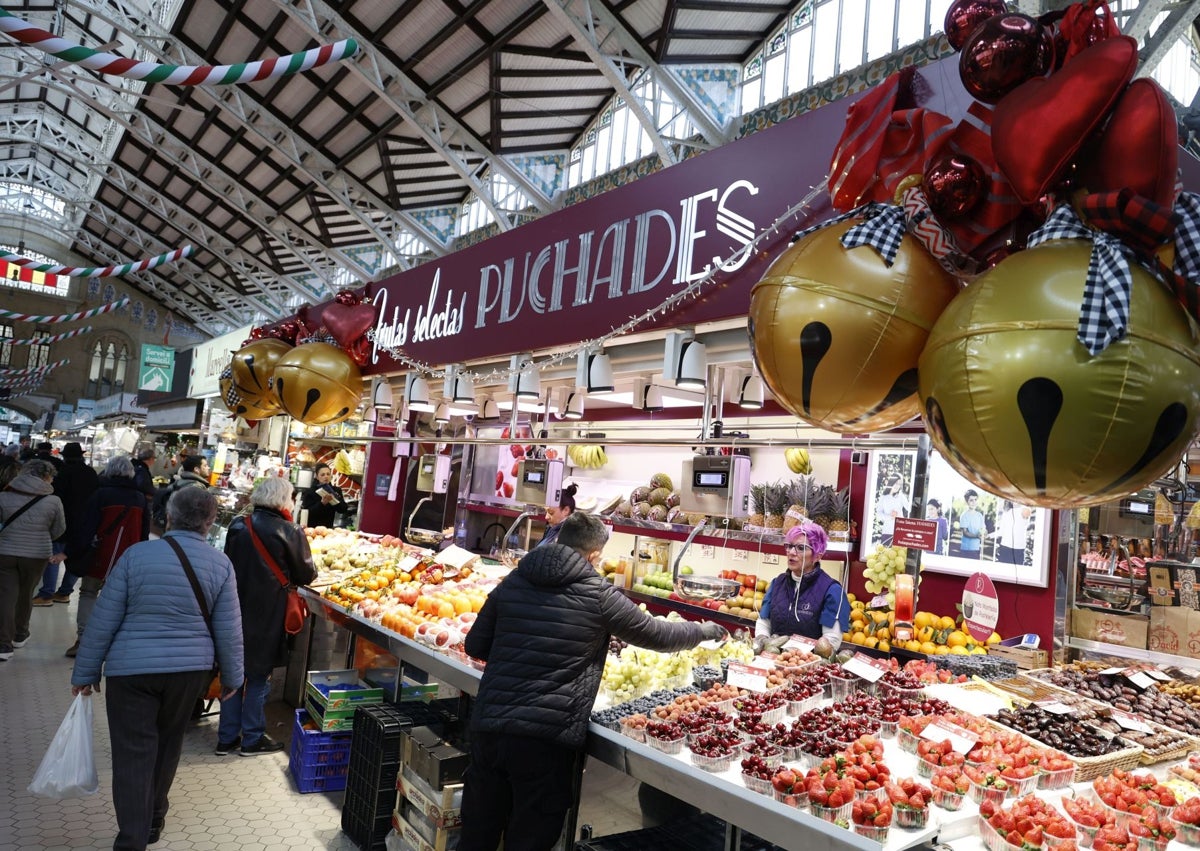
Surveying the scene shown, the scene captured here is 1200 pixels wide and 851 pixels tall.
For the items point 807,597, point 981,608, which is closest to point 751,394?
point 807,597

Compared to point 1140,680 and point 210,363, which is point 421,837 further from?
point 210,363

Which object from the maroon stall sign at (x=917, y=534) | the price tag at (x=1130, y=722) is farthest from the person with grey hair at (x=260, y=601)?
the price tag at (x=1130, y=722)

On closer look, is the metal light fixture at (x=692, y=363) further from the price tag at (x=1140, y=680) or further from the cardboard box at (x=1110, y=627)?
the cardboard box at (x=1110, y=627)

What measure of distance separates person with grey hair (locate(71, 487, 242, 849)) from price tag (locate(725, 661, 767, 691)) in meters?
2.17

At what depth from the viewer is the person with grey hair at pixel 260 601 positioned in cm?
498

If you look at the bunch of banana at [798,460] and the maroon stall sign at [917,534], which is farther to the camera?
the bunch of banana at [798,460]

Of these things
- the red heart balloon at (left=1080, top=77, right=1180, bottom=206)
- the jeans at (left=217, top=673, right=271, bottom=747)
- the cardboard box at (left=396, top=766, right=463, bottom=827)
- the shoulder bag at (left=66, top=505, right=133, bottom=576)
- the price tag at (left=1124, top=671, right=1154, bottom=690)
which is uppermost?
the red heart balloon at (left=1080, top=77, right=1180, bottom=206)

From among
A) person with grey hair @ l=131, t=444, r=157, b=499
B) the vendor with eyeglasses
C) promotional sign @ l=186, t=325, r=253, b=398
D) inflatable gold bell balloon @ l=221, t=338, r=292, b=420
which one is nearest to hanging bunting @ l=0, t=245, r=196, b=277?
promotional sign @ l=186, t=325, r=253, b=398

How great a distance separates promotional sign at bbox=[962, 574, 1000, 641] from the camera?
3725 millimetres

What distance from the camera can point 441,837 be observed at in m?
3.35

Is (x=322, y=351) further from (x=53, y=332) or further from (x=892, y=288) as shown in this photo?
(x=53, y=332)

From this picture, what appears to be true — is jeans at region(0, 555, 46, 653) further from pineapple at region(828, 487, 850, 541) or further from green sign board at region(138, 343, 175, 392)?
green sign board at region(138, 343, 175, 392)

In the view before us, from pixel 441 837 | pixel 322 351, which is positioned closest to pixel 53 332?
pixel 322 351

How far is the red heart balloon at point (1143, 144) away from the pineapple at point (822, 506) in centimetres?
573
